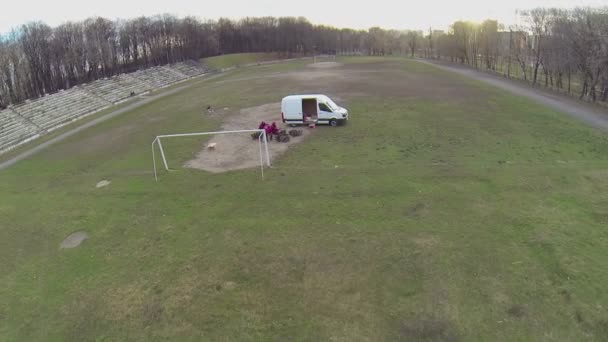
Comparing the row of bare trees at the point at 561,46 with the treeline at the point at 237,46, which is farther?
the treeline at the point at 237,46

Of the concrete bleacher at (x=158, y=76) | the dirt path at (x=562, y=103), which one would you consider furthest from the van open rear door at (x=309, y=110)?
the concrete bleacher at (x=158, y=76)

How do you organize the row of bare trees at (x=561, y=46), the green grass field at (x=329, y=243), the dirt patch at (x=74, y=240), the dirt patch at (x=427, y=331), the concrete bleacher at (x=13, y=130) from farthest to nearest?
the row of bare trees at (x=561, y=46), the concrete bleacher at (x=13, y=130), the dirt patch at (x=74, y=240), the green grass field at (x=329, y=243), the dirt patch at (x=427, y=331)

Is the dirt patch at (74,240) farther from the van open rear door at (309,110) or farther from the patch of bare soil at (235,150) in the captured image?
the van open rear door at (309,110)

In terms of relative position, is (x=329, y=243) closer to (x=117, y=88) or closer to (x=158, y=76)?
(x=117, y=88)

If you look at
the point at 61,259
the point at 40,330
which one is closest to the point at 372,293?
the point at 40,330

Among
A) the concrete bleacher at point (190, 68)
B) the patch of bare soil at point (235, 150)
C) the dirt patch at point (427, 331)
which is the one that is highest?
the concrete bleacher at point (190, 68)

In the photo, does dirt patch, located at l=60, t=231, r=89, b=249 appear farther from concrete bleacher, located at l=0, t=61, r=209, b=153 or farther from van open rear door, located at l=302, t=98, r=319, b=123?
concrete bleacher, located at l=0, t=61, r=209, b=153

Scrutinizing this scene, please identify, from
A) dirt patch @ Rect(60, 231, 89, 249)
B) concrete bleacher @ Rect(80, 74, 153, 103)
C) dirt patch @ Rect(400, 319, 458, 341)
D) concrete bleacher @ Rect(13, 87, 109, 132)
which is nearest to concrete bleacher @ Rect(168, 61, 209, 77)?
concrete bleacher @ Rect(80, 74, 153, 103)
